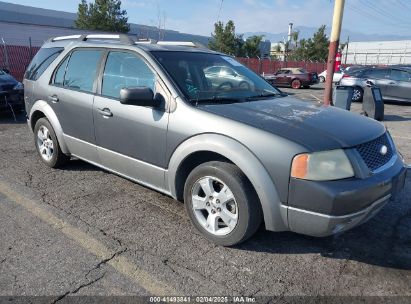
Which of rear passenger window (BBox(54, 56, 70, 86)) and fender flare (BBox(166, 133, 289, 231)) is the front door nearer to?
fender flare (BBox(166, 133, 289, 231))

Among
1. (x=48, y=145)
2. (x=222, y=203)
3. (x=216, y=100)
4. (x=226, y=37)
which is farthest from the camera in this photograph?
(x=226, y=37)

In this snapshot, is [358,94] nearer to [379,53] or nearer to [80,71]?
[80,71]

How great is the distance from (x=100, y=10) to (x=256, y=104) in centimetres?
3732

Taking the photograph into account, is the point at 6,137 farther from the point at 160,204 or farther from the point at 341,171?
the point at 341,171

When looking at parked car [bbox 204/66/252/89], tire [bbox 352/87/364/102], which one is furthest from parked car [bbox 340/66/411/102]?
parked car [bbox 204/66/252/89]

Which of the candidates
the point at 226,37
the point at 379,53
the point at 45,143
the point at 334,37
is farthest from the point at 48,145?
the point at 379,53

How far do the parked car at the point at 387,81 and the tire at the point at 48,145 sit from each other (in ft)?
45.1

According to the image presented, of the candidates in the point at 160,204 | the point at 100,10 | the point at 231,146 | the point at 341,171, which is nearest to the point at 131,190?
the point at 160,204

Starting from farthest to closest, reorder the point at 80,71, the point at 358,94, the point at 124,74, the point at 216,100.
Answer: the point at 358,94 < the point at 80,71 < the point at 124,74 < the point at 216,100

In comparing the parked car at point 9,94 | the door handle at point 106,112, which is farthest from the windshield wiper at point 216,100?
the parked car at point 9,94

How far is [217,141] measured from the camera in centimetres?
324

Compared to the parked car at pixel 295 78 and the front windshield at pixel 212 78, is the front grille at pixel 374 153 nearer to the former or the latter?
the front windshield at pixel 212 78

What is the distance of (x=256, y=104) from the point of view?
148 inches

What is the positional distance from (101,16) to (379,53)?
40.1 meters
